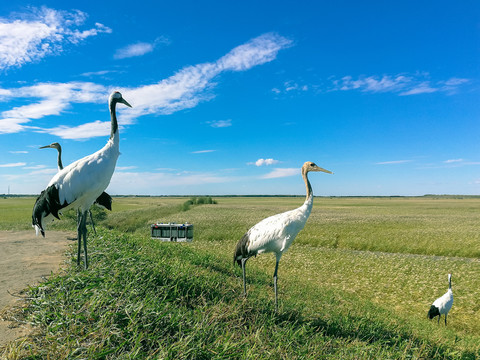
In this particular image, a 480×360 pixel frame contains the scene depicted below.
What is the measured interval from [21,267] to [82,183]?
2.54m

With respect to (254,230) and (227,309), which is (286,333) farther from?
(254,230)

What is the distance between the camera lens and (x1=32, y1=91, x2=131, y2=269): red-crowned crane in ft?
19.8

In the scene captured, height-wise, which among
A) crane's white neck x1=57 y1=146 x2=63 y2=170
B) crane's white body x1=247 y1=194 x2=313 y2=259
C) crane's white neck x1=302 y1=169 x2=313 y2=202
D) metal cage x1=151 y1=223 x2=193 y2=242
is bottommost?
metal cage x1=151 y1=223 x2=193 y2=242

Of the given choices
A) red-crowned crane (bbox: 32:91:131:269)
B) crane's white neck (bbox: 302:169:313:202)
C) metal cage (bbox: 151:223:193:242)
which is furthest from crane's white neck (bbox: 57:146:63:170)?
crane's white neck (bbox: 302:169:313:202)

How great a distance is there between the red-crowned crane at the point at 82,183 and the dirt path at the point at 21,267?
37.7 inches

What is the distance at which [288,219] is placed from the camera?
6898mm

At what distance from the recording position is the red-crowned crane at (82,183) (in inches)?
237

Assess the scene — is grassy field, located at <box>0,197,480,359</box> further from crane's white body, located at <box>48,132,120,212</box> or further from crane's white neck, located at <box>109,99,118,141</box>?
crane's white neck, located at <box>109,99,118,141</box>

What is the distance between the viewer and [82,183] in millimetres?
6020

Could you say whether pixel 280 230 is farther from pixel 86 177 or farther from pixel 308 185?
pixel 86 177

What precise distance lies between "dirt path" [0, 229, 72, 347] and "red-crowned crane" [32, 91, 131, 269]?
958 mm

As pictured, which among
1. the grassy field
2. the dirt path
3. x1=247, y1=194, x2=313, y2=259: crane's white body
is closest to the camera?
the grassy field

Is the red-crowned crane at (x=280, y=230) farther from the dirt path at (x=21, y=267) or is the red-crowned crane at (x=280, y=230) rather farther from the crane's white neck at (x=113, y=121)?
the dirt path at (x=21, y=267)

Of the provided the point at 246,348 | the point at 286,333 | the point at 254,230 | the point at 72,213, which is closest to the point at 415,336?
the point at 286,333
